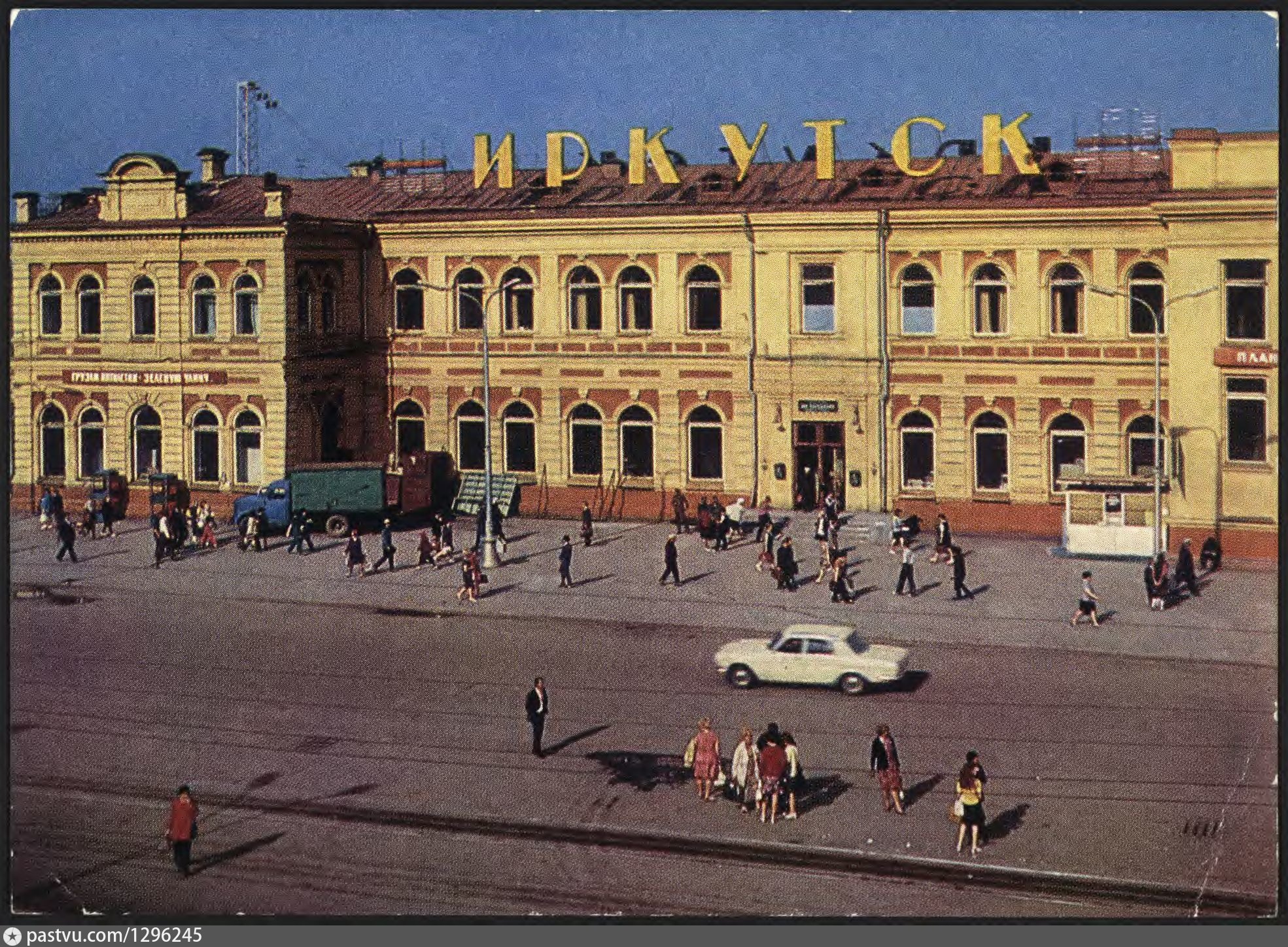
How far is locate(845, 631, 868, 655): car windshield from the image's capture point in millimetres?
32919

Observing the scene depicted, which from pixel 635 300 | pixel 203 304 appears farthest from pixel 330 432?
pixel 635 300

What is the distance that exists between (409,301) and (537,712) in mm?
18628

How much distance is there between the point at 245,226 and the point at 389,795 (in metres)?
21.2

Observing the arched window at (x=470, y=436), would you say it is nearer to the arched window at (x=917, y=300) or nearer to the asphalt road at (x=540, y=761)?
the asphalt road at (x=540, y=761)

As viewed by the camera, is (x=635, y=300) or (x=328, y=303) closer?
(x=328, y=303)

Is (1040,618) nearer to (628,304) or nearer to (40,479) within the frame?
(628,304)

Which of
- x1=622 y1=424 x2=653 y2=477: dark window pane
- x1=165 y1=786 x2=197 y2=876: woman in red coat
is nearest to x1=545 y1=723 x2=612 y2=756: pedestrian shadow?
x1=165 y1=786 x2=197 y2=876: woman in red coat

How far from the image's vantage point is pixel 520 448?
44.3m

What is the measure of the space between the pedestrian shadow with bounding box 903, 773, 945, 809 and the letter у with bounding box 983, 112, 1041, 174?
20.0 meters

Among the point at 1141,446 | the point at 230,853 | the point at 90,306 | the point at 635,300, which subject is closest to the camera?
the point at 230,853

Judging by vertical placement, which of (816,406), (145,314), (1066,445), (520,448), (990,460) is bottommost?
(990,460)

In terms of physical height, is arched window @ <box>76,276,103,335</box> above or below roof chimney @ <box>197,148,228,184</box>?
below

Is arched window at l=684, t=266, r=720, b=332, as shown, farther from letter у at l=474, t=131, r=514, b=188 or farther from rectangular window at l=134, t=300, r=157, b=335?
rectangular window at l=134, t=300, r=157, b=335

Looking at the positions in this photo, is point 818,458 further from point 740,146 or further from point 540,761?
point 540,761
